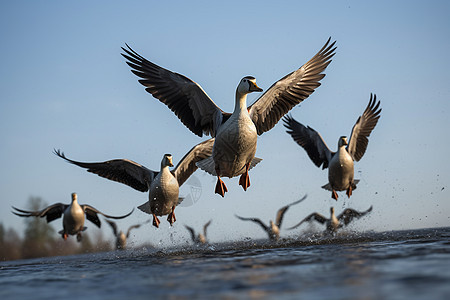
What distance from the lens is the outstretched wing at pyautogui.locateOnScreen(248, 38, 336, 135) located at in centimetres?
943

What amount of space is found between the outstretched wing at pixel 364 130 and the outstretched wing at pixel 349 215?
24.5 ft

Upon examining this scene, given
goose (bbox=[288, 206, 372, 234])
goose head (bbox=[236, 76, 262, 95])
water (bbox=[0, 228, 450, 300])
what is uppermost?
goose head (bbox=[236, 76, 262, 95])

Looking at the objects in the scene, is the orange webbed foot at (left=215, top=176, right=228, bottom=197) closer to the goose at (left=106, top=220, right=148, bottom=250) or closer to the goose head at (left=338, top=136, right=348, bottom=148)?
the goose head at (left=338, top=136, right=348, bottom=148)

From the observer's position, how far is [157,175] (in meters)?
12.5

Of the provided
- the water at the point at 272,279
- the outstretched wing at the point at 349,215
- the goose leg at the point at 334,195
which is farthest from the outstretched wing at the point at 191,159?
the outstretched wing at the point at 349,215

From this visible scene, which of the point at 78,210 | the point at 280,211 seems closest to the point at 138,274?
the point at 78,210

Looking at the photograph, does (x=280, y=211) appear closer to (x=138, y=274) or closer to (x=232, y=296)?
(x=138, y=274)

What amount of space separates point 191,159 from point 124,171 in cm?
183

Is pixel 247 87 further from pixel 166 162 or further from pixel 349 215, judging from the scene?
pixel 349 215

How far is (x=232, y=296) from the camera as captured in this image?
11.2ft

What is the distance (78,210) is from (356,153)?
1012 cm

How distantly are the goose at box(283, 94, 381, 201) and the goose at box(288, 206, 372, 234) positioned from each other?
618 cm

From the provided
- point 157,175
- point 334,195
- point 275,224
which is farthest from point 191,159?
point 275,224

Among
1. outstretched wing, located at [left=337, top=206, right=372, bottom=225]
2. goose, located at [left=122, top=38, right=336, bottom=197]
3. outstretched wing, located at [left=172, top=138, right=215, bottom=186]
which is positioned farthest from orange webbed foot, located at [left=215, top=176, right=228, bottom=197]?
outstretched wing, located at [left=337, top=206, right=372, bottom=225]
